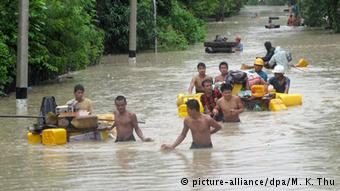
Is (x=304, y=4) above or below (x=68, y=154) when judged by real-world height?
above

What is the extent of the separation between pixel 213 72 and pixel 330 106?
31.6 feet

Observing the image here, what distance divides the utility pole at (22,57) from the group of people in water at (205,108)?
4.13 m

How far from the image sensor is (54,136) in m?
14.2

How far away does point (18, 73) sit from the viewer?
65.9 feet

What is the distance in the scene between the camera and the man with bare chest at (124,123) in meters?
14.2

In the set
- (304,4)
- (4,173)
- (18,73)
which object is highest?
(304,4)

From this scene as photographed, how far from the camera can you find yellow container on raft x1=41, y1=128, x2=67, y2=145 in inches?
558

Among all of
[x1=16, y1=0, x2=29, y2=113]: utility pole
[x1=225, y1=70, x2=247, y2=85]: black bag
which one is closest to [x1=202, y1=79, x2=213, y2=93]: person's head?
[x1=225, y1=70, x2=247, y2=85]: black bag

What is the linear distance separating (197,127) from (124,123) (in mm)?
1810

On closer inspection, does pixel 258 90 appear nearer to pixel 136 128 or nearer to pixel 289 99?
pixel 289 99

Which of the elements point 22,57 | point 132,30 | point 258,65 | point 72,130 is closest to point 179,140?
point 72,130

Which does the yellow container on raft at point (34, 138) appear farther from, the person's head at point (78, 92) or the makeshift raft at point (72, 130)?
the person's head at point (78, 92)

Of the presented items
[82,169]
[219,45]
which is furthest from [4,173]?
[219,45]

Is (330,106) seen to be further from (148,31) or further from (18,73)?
(148,31)
